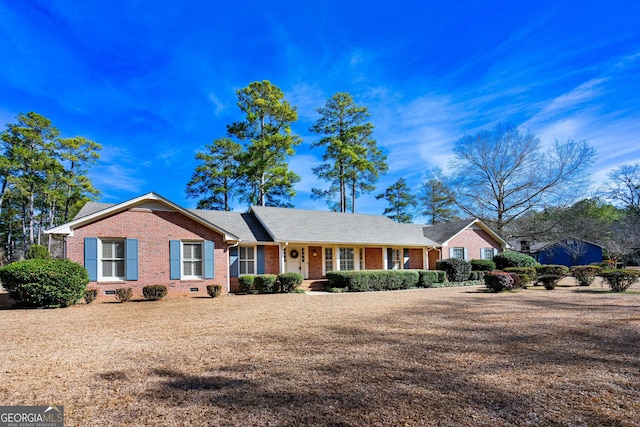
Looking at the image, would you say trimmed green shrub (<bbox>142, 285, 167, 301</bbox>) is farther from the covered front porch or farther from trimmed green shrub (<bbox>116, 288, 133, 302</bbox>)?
the covered front porch

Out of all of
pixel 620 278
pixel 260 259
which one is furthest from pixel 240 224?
pixel 620 278

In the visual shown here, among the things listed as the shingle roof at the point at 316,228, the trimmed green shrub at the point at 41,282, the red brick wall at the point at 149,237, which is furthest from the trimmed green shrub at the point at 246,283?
the trimmed green shrub at the point at 41,282

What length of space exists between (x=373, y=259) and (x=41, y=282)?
55.8 ft

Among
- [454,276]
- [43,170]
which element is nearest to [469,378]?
[454,276]

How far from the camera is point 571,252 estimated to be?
37000 mm

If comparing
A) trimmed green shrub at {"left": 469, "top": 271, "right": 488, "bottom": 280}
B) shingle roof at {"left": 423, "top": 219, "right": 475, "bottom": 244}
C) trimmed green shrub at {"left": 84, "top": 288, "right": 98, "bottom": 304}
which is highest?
shingle roof at {"left": 423, "top": 219, "right": 475, "bottom": 244}

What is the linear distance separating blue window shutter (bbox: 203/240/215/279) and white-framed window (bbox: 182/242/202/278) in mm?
296

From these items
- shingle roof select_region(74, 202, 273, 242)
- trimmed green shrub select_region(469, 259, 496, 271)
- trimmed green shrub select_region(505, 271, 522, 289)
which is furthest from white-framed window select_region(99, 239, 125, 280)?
trimmed green shrub select_region(469, 259, 496, 271)

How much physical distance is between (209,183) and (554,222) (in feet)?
98.3

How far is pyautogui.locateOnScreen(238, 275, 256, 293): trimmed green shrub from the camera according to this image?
1647 cm

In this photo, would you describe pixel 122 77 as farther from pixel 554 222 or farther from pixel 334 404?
pixel 554 222

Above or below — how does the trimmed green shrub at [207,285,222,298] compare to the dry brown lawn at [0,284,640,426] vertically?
below

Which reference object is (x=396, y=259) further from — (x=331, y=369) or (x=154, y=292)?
(x=331, y=369)

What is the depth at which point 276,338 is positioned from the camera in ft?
22.4
